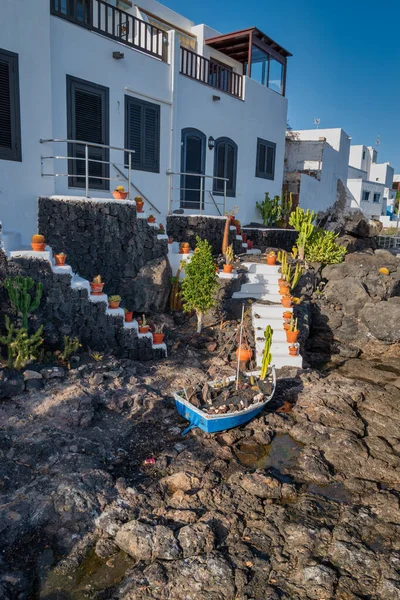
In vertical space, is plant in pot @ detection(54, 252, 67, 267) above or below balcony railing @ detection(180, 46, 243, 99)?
below

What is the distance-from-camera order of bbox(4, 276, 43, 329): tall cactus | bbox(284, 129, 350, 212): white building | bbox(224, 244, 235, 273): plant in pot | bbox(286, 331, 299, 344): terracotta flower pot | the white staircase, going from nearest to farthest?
bbox(4, 276, 43, 329): tall cactus, the white staircase, bbox(286, 331, 299, 344): terracotta flower pot, bbox(224, 244, 235, 273): plant in pot, bbox(284, 129, 350, 212): white building

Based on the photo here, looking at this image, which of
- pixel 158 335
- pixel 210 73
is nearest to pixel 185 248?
pixel 158 335

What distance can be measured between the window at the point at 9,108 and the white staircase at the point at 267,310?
755 cm

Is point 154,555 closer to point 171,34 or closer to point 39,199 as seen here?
point 39,199

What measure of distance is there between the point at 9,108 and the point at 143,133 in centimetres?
465

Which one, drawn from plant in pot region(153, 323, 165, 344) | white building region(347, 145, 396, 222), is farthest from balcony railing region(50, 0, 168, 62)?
white building region(347, 145, 396, 222)

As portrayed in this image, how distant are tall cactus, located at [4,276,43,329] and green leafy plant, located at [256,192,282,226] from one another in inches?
502

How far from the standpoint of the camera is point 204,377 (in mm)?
10430

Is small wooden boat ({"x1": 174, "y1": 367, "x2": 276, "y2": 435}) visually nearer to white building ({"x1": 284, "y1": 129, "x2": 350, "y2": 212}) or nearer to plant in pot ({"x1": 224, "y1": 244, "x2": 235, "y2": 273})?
plant in pot ({"x1": 224, "y1": 244, "x2": 235, "y2": 273})

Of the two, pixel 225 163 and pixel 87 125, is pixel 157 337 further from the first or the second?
pixel 225 163

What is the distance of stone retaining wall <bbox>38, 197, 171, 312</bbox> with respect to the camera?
1141 cm

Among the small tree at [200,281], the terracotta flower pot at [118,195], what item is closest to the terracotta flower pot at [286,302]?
the small tree at [200,281]

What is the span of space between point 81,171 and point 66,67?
272 cm

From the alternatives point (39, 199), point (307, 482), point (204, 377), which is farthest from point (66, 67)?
point (307, 482)
